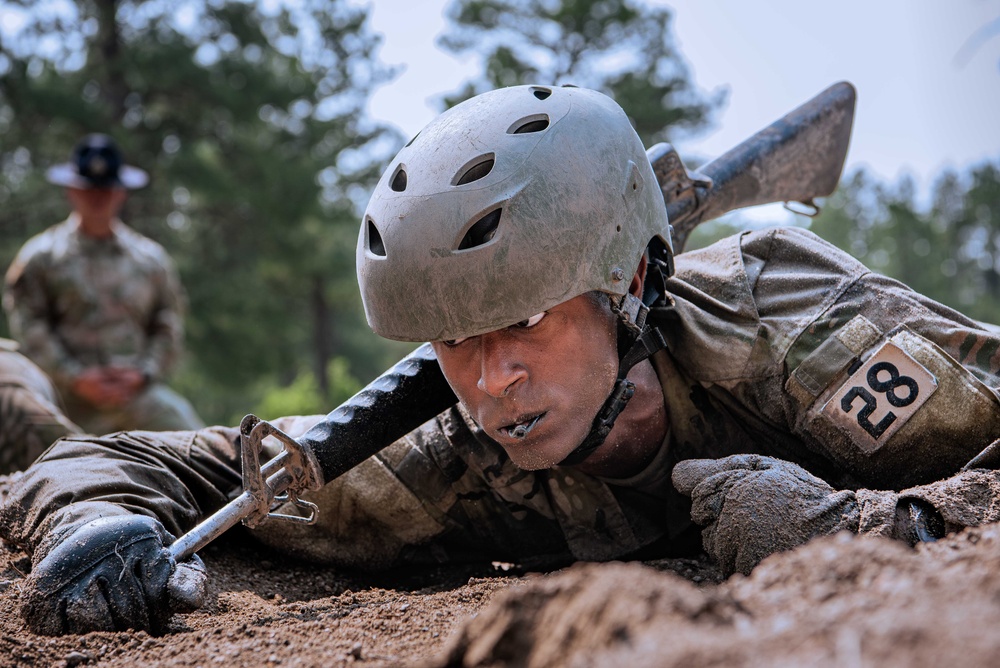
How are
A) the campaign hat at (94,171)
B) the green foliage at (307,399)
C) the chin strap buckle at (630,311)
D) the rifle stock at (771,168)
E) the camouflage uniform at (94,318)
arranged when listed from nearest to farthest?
1. the chin strap buckle at (630,311)
2. the rifle stock at (771,168)
3. the camouflage uniform at (94,318)
4. the campaign hat at (94,171)
5. the green foliage at (307,399)

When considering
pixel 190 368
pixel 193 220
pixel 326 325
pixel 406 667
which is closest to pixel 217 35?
pixel 193 220

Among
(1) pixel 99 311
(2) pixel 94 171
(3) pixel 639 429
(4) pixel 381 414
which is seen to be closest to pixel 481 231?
(4) pixel 381 414

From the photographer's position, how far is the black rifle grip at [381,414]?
3.11 m

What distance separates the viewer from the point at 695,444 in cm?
327

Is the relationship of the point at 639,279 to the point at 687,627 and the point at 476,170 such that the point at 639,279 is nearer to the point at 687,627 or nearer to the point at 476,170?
the point at 476,170

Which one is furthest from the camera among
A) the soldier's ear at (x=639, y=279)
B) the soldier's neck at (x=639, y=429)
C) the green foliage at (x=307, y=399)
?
the green foliage at (x=307, y=399)

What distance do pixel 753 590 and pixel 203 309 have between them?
16941mm

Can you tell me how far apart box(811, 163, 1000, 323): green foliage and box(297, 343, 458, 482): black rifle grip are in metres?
30.1

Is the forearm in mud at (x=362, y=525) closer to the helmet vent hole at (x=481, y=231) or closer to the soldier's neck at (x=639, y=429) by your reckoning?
the soldier's neck at (x=639, y=429)

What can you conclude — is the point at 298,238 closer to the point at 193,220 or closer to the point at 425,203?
the point at 193,220

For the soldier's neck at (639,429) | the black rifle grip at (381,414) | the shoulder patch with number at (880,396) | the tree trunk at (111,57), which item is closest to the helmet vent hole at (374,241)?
the black rifle grip at (381,414)

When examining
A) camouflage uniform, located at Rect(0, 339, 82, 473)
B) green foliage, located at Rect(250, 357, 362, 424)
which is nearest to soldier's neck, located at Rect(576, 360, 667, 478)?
camouflage uniform, located at Rect(0, 339, 82, 473)

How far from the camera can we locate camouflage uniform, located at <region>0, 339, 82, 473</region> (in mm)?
5609

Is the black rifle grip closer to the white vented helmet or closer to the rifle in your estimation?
the rifle
